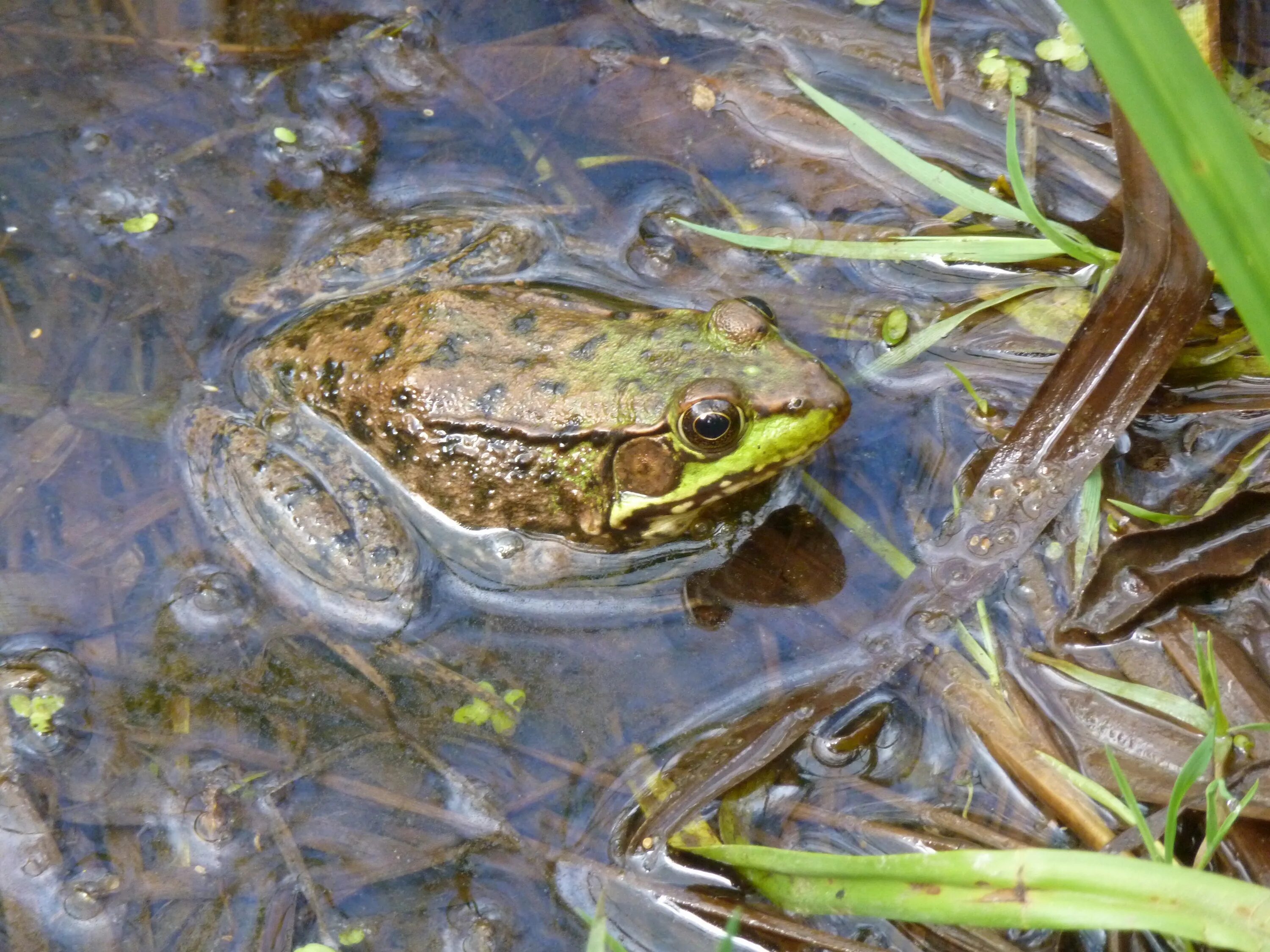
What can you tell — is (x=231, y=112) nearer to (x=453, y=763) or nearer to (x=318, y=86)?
(x=318, y=86)

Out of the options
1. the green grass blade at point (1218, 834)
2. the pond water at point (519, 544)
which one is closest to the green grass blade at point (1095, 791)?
the pond water at point (519, 544)

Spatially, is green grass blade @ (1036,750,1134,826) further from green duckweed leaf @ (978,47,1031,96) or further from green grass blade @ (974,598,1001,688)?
green duckweed leaf @ (978,47,1031,96)

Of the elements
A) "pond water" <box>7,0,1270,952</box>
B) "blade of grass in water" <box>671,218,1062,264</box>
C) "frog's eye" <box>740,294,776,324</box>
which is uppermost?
"blade of grass in water" <box>671,218,1062,264</box>

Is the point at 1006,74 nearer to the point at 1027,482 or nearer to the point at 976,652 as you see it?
the point at 1027,482

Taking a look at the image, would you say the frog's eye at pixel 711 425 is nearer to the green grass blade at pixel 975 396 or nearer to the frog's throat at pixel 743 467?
the frog's throat at pixel 743 467

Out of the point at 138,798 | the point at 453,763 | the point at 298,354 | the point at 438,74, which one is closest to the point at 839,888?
the point at 453,763

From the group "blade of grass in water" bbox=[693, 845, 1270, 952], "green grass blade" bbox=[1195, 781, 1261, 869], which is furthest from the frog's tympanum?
"green grass blade" bbox=[1195, 781, 1261, 869]
